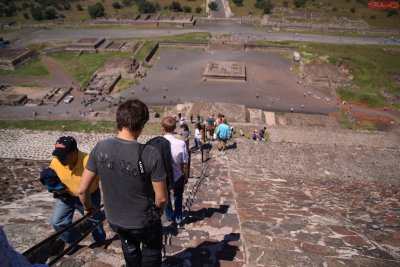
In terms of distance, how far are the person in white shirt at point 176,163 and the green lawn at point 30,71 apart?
28.7 m

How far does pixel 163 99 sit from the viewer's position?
82.8ft

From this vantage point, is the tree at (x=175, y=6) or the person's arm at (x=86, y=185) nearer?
the person's arm at (x=86, y=185)

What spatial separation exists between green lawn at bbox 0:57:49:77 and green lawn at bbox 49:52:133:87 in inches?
77.3

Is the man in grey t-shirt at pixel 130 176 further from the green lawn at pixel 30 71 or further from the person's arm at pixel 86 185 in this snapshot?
the green lawn at pixel 30 71

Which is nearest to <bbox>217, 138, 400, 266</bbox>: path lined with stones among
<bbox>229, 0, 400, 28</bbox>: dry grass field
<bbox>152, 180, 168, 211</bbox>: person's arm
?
<bbox>152, 180, 168, 211</bbox>: person's arm

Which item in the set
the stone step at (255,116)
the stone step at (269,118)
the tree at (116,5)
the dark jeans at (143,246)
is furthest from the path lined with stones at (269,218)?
the tree at (116,5)

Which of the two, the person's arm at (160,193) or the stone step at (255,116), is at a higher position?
the person's arm at (160,193)

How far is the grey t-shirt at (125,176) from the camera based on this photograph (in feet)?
10.0

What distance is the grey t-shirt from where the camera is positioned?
3061 millimetres

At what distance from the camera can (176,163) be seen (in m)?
5.23

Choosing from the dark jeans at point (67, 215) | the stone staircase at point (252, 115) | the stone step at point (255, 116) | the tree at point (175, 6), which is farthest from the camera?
the tree at point (175, 6)

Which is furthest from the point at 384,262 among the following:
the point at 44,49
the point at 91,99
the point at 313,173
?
the point at 44,49

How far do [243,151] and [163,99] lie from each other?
12.3 metres

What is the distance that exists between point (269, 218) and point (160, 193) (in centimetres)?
317
